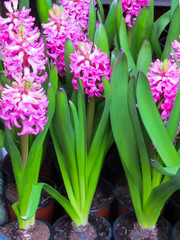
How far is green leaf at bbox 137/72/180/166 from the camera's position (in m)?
0.75

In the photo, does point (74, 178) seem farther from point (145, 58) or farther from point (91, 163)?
point (145, 58)

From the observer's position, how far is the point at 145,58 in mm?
968

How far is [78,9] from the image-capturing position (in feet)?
3.51

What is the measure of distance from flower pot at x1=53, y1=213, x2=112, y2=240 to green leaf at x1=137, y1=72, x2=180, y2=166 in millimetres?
314

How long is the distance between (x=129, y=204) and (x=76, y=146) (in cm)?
35

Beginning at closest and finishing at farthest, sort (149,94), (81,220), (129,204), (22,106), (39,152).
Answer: (22,106) → (149,94) → (39,152) → (81,220) → (129,204)

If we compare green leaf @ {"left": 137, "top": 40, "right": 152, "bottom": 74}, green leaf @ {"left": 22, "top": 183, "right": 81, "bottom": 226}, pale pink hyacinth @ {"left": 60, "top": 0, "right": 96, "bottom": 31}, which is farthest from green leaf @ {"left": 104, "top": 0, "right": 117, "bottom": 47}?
green leaf @ {"left": 22, "top": 183, "right": 81, "bottom": 226}

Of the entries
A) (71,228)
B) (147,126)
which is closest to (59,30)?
(147,126)

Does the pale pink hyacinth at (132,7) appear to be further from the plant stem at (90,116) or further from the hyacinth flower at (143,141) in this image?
the plant stem at (90,116)

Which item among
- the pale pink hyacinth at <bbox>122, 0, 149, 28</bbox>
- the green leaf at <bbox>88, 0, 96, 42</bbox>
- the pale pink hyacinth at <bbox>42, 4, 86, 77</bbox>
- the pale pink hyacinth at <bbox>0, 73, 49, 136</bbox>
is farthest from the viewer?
the pale pink hyacinth at <bbox>122, 0, 149, 28</bbox>

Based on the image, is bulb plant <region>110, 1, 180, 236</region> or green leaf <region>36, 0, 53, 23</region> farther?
green leaf <region>36, 0, 53, 23</region>

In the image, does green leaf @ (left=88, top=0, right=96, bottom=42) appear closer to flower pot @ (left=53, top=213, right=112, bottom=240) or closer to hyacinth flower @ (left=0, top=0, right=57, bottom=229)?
hyacinth flower @ (left=0, top=0, right=57, bottom=229)

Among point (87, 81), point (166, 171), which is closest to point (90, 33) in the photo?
point (87, 81)

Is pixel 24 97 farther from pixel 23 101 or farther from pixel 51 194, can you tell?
pixel 51 194
